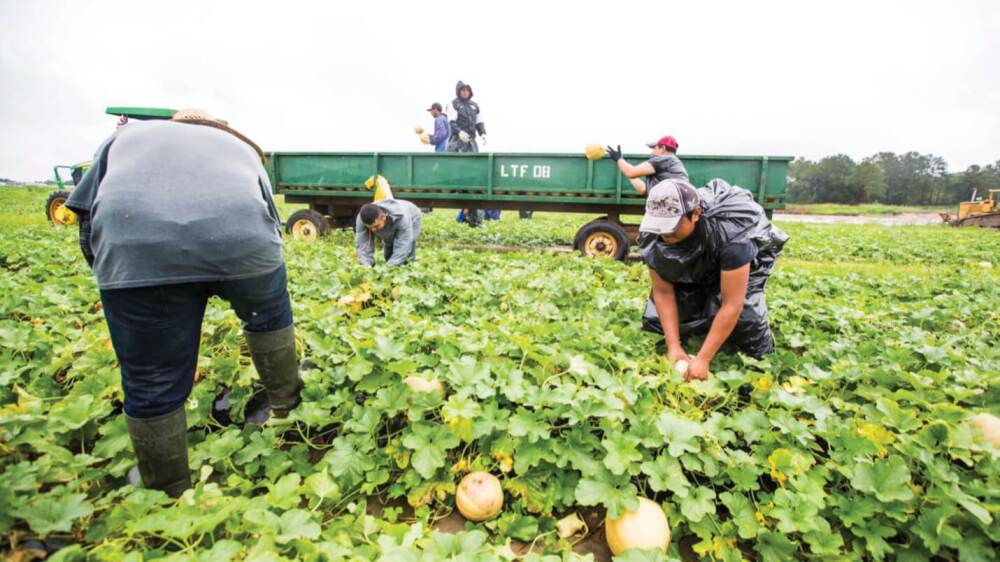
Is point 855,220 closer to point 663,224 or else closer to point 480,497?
point 663,224

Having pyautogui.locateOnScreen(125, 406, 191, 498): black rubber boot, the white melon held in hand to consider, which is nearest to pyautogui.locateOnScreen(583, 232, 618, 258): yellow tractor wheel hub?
the white melon held in hand

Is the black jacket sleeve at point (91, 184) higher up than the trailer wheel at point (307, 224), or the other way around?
the black jacket sleeve at point (91, 184)

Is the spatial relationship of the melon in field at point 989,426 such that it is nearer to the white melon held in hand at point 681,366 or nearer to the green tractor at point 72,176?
the white melon held in hand at point 681,366

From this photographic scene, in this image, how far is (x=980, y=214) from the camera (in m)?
22.2

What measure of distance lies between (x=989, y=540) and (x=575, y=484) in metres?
1.47

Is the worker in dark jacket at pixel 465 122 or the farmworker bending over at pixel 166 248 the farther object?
the worker in dark jacket at pixel 465 122

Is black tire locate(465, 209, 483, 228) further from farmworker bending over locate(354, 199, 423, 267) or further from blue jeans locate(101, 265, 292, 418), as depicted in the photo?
blue jeans locate(101, 265, 292, 418)

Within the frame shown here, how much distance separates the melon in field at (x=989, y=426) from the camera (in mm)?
2066

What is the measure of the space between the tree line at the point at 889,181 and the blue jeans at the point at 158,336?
304ft

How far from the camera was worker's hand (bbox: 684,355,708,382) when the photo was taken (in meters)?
2.73

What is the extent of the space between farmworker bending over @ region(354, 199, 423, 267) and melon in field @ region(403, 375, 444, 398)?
2.98 m

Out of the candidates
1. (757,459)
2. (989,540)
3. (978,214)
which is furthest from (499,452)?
(978,214)

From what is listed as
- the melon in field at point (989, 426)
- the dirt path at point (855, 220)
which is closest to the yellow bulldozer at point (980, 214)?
the dirt path at point (855, 220)

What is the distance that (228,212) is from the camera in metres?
1.81
